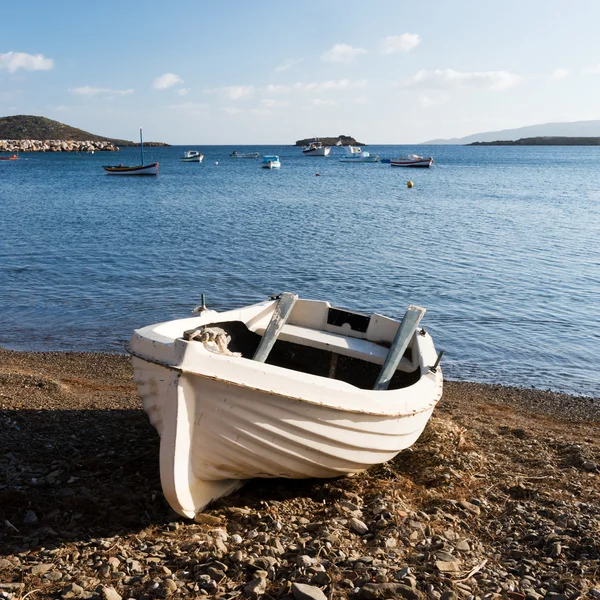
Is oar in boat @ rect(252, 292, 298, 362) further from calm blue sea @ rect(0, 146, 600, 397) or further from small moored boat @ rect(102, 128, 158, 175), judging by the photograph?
small moored boat @ rect(102, 128, 158, 175)

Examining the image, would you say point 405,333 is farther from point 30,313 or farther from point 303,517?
point 30,313

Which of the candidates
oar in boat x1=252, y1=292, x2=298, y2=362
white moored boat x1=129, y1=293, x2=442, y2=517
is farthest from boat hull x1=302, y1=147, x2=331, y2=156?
white moored boat x1=129, y1=293, x2=442, y2=517

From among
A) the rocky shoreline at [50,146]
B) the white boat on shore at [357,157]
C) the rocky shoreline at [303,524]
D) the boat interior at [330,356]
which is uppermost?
the rocky shoreline at [50,146]

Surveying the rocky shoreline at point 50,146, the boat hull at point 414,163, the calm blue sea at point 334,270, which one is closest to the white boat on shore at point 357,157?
the boat hull at point 414,163

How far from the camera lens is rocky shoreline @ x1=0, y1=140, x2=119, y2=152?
154 m

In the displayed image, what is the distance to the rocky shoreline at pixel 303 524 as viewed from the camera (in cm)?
441

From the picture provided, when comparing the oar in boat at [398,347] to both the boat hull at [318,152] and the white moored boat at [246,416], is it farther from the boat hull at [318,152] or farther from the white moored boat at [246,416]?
the boat hull at [318,152]

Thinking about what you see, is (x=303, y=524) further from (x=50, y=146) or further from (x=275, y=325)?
(x=50, y=146)

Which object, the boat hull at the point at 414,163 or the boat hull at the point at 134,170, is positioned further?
the boat hull at the point at 414,163

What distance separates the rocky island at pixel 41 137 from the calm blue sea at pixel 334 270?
131828 mm

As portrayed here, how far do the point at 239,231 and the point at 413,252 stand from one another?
888cm

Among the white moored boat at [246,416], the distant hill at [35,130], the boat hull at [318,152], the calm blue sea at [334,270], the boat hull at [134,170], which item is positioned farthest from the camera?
the distant hill at [35,130]

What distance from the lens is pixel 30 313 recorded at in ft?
49.6

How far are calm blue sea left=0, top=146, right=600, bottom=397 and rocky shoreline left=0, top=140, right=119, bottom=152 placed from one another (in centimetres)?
12819
